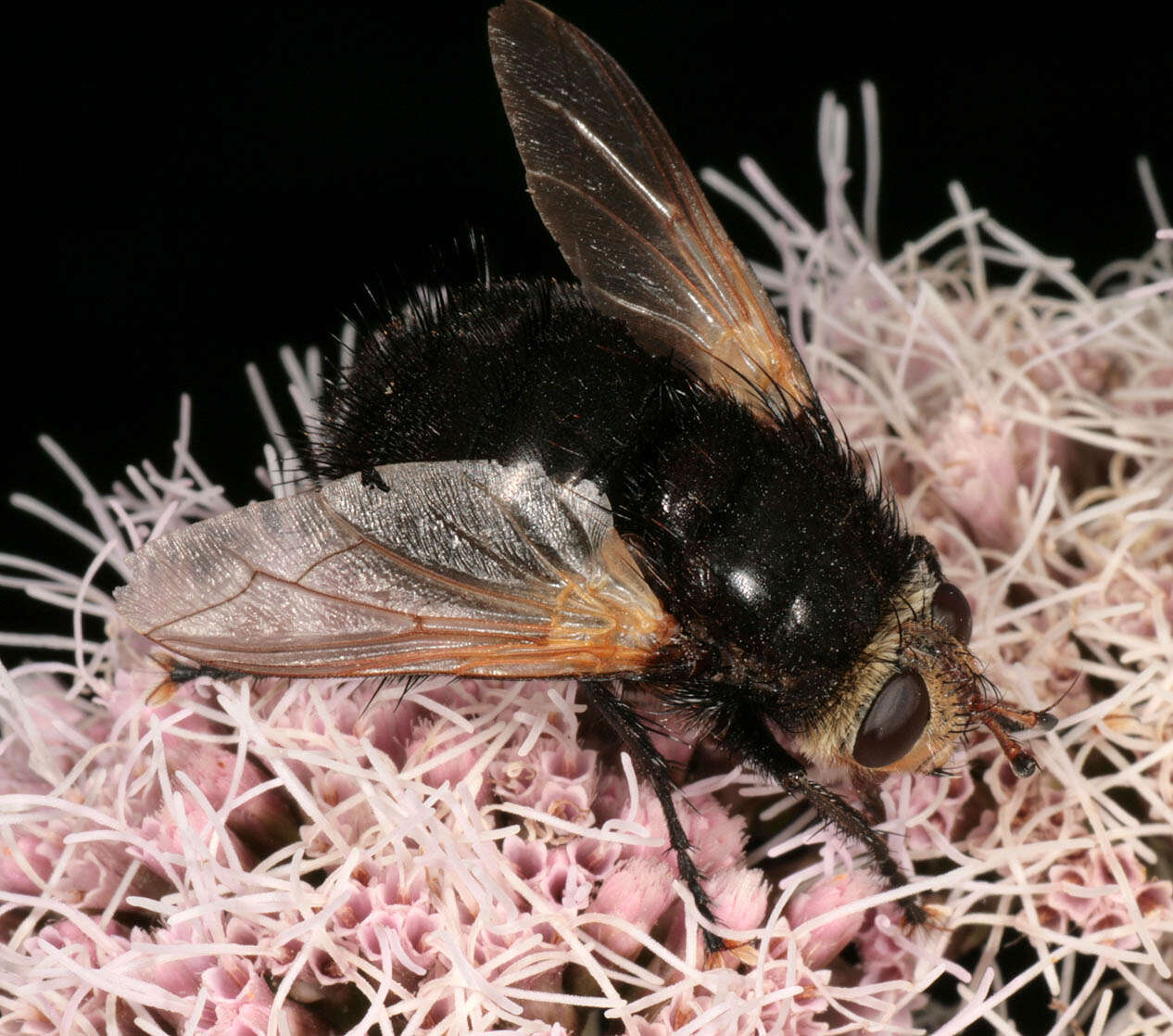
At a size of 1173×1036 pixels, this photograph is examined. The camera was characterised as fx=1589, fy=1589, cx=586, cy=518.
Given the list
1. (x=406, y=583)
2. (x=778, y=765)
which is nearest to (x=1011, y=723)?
(x=778, y=765)

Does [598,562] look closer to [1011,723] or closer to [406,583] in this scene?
[406,583]

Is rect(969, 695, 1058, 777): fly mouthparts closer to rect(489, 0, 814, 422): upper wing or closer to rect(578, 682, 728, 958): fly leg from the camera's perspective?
rect(578, 682, 728, 958): fly leg

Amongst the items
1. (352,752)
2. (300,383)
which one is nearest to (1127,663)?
(352,752)

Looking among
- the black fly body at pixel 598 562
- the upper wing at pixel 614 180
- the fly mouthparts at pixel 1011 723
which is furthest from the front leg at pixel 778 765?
the upper wing at pixel 614 180

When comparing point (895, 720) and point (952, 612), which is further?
point (952, 612)

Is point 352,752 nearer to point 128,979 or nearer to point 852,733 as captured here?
point 128,979

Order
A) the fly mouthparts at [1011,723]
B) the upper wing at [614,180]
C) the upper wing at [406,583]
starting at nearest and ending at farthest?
the upper wing at [406,583] → the fly mouthparts at [1011,723] → the upper wing at [614,180]

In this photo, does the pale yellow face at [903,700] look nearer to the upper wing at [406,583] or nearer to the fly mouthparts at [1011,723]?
the fly mouthparts at [1011,723]
